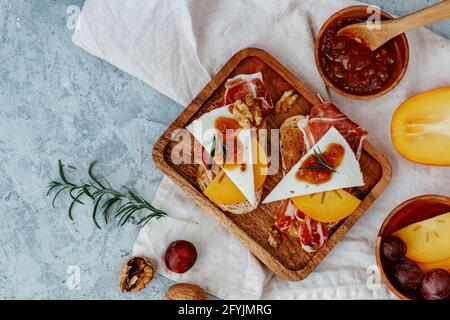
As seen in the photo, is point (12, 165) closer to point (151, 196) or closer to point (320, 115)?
point (151, 196)

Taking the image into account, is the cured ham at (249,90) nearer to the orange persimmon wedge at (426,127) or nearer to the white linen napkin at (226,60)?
the white linen napkin at (226,60)

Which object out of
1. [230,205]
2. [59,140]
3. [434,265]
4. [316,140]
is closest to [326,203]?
[316,140]

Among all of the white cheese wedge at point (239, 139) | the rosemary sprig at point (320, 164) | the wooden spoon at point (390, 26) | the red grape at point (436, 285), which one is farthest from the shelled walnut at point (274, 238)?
the wooden spoon at point (390, 26)

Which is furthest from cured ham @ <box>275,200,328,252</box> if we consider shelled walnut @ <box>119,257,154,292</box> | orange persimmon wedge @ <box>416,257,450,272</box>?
shelled walnut @ <box>119,257,154,292</box>

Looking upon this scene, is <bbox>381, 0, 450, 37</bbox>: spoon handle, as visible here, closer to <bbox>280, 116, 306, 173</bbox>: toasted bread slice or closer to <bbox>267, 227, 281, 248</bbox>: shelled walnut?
<bbox>280, 116, 306, 173</bbox>: toasted bread slice

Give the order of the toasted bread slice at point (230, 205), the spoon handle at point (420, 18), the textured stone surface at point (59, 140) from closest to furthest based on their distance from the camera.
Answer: the spoon handle at point (420, 18)
the toasted bread slice at point (230, 205)
the textured stone surface at point (59, 140)
